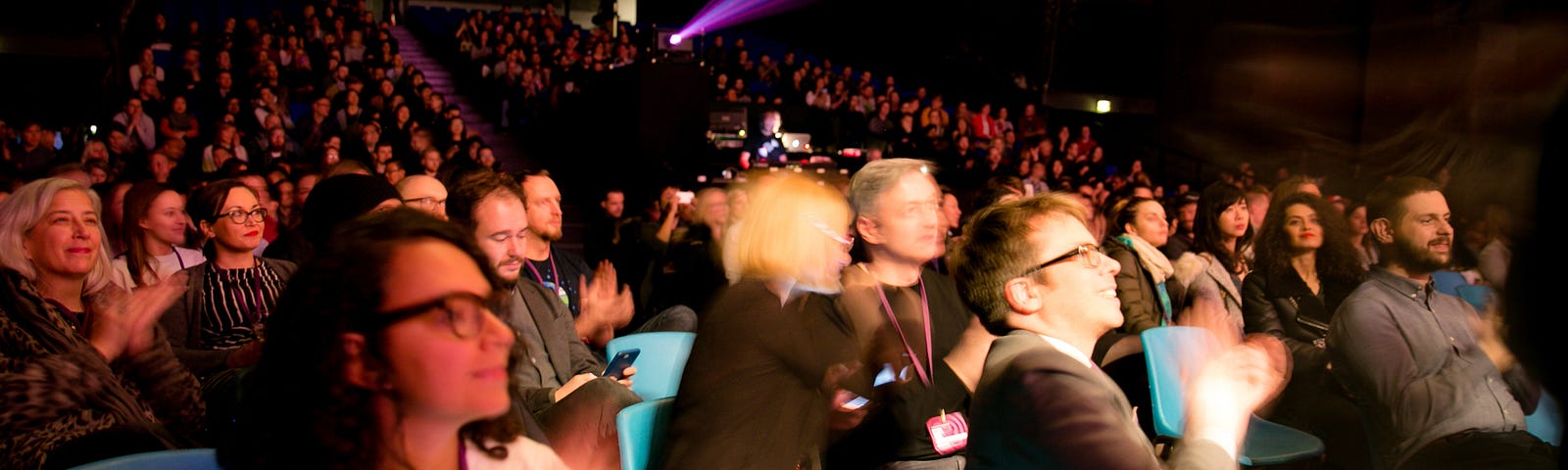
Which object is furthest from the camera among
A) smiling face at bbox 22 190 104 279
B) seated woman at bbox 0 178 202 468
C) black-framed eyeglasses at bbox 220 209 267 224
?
black-framed eyeglasses at bbox 220 209 267 224

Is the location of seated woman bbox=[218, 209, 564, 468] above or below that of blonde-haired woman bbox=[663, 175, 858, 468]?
above

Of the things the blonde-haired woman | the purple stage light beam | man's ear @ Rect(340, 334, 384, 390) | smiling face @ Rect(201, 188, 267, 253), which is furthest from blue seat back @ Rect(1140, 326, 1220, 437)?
the purple stage light beam

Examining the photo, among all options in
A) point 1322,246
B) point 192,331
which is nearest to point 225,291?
point 192,331

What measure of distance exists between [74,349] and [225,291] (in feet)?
2.92

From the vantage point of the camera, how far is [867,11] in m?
20.6

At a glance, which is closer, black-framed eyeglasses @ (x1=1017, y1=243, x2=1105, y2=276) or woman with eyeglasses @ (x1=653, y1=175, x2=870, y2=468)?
black-framed eyeglasses @ (x1=1017, y1=243, x2=1105, y2=276)

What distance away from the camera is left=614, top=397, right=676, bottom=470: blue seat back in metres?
2.40

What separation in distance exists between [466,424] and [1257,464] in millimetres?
2935

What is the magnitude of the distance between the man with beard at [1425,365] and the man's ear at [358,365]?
2.87m

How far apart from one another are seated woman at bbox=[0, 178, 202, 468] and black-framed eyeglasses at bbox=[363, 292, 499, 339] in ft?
4.22

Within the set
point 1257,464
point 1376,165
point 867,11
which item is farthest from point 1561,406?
point 867,11

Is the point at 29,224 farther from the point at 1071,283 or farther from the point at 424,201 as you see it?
the point at 1071,283

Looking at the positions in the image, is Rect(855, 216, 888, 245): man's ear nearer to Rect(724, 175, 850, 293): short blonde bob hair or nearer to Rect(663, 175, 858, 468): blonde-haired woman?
Rect(724, 175, 850, 293): short blonde bob hair

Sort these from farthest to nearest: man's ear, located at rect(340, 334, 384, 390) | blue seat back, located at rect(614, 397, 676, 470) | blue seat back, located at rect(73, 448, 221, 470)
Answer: blue seat back, located at rect(614, 397, 676, 470), blue seat back, located at rect(73, 448, 221, 470), man's ear, located at rect(340, 334, 384, 390)
